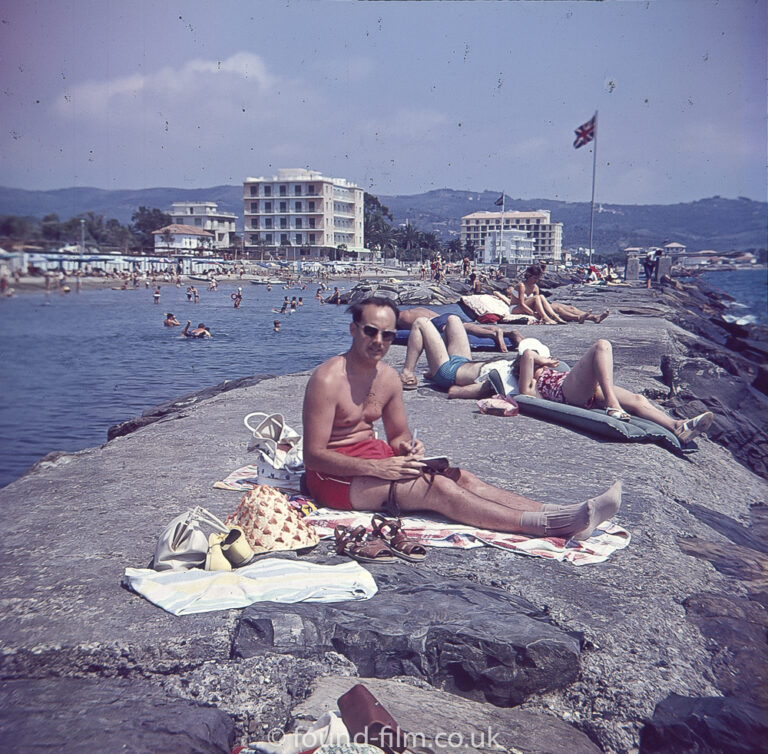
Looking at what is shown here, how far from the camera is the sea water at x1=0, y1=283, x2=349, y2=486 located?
304cm

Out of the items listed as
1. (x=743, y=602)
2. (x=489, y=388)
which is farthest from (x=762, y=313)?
(x=743, y=602)

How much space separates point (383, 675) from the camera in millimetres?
2697

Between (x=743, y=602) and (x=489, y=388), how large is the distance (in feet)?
13.1

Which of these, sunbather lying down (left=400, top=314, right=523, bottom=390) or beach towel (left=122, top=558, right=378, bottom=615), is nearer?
beach towel (left=122, top=558, right=378, bottom=615)

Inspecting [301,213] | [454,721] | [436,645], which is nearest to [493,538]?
[436,645]

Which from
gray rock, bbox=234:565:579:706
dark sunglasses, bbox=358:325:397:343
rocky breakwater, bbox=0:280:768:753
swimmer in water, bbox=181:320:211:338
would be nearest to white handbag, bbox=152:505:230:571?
rocky breakwater, bbox=0:280:768:753

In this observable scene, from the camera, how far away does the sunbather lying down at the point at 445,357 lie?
743cm

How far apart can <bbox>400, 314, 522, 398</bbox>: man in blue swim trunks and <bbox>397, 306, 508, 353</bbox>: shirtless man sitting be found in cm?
41

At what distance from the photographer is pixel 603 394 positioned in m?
5.98

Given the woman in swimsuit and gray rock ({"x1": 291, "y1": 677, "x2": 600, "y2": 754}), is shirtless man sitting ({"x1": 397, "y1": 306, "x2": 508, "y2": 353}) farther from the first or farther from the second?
gray rock ({"x1": 291, "y1": 677, "x2": 600, "y2": 754})

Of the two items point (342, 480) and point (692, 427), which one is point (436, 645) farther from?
point (692, 427)

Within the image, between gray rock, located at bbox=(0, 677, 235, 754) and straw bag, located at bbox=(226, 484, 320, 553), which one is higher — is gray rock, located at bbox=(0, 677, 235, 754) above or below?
below

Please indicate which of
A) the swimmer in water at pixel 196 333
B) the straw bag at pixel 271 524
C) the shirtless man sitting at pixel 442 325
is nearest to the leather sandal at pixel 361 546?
the straw bag at pixel 271 524

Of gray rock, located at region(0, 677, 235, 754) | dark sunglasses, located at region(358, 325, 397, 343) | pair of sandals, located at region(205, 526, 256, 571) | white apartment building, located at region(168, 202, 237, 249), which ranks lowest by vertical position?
gray rock, located at region(0, 677, 235, 754)
